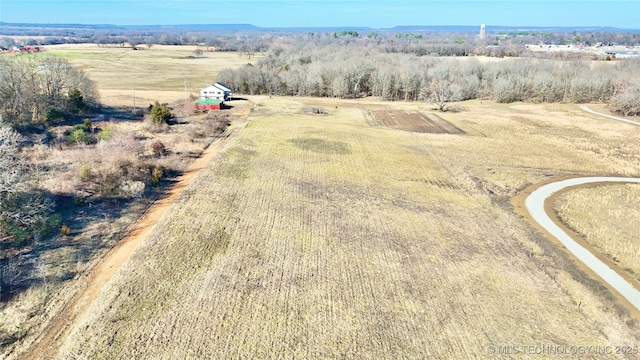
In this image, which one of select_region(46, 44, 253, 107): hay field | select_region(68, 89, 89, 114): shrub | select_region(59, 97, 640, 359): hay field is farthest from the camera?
select_region(46, 44, 253, 107): hay field

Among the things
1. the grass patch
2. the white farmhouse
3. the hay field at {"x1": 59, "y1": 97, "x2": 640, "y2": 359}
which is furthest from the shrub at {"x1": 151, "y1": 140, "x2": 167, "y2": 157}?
the white farmhouse

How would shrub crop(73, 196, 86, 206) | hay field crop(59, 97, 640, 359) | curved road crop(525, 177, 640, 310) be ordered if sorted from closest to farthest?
hay field crop(59, 97, 640, 359)
curved road crop(525, 177, 640, 310)
shrub crop(73, 196, 86, 206)

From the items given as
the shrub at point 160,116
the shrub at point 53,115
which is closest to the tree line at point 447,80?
the shrub at point 160,116

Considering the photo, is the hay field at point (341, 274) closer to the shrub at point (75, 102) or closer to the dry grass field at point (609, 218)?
the dry grass field at point (609, 218)

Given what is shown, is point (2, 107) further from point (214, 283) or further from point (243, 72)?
point (243, 72)

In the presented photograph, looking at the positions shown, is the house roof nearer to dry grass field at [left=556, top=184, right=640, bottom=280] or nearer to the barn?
the barn

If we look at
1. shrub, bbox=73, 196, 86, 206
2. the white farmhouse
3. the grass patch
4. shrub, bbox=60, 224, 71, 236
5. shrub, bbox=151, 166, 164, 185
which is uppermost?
the white farmhouse

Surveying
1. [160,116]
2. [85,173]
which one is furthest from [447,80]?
[85,173]
